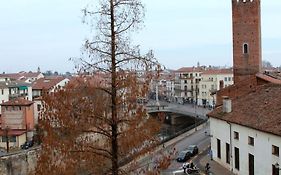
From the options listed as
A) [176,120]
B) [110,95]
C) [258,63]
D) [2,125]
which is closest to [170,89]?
[176,120]

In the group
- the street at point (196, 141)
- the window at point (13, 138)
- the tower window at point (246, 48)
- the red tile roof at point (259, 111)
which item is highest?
the tower window at point (246, 48)

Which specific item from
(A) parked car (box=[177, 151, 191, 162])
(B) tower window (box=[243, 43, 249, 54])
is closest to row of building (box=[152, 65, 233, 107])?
(B) tower window (box=[243, 43, 249, 54])

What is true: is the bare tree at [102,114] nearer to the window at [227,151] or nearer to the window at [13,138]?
the window at [227,151]

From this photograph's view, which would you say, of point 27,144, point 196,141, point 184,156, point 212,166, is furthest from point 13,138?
point 212,166

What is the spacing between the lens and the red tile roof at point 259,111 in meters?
26.4

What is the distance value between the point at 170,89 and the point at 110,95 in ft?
485

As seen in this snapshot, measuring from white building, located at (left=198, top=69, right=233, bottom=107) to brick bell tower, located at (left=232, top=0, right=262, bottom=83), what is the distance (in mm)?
69063

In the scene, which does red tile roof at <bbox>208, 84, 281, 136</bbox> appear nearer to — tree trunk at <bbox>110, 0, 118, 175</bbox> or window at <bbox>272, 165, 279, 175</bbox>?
window at <bbox>272, 165, 279, 175</bbox>

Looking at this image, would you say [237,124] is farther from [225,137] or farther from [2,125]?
[2,125]

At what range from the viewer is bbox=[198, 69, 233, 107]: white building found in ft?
382

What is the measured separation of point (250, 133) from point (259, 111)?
1.67 metres

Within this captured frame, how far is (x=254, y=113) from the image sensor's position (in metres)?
29.7

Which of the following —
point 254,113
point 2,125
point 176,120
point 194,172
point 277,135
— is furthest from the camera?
point 176,120

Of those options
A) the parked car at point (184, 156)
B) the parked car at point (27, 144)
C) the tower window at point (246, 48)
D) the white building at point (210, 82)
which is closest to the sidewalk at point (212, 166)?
the parked car at point (184, 156)
